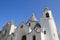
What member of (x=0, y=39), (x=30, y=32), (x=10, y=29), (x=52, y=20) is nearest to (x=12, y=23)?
(x=10, y=29)

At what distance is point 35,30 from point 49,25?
14.0 feet

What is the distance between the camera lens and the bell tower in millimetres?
32344

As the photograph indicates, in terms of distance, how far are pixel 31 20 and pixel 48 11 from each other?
6344 mm

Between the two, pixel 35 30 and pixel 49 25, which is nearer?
pixel 35 30

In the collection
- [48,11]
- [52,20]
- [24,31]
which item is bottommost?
[24,31]

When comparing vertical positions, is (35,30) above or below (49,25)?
below

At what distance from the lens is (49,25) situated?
1339 inches

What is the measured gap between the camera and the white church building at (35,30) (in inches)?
1266

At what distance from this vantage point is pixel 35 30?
1278 inches

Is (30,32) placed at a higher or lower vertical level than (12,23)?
lower

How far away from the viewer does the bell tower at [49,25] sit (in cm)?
3234

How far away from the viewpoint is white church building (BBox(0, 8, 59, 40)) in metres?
32.2

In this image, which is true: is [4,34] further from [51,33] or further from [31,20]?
[51,33]

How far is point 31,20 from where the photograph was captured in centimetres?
4062
